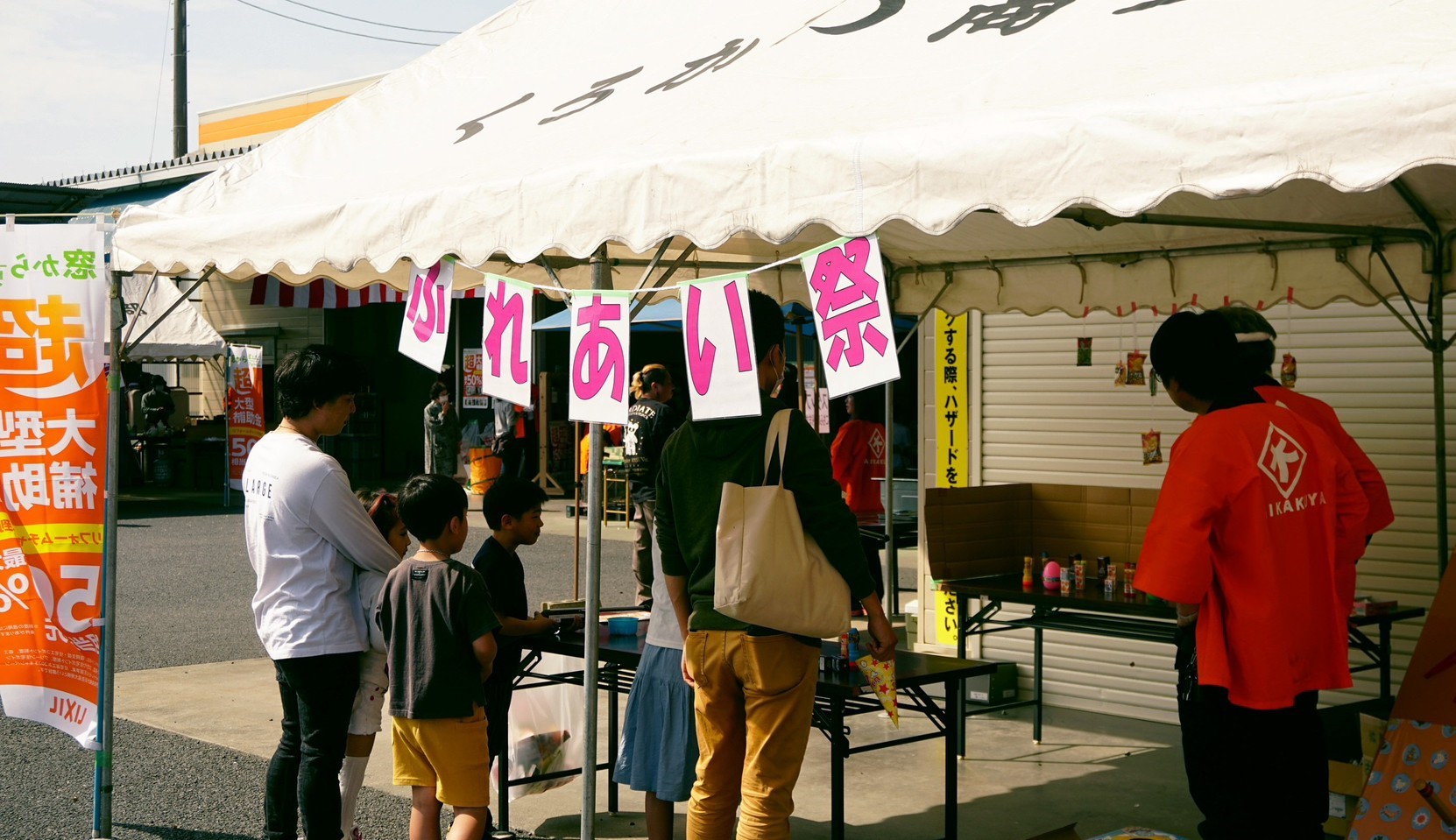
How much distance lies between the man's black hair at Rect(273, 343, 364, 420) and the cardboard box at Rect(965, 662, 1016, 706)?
4.24m

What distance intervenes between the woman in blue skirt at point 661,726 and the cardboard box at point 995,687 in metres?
3.31

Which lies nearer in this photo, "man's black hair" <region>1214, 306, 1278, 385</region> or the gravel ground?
"man's black hair" <region>1214, 306, 1278, 385</region>

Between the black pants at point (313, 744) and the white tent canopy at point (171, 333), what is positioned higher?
the white tent canopy at point (171, 333)

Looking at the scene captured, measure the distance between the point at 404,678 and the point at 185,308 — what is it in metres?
19.4

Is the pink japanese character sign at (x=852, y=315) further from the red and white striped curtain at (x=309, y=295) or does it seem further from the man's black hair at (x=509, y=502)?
the red and white striped curtain at (x=309, y=295)

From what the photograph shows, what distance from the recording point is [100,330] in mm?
5418

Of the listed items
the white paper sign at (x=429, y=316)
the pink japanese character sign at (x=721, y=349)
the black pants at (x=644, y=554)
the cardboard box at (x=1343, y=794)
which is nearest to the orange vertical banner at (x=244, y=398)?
the black pants at (x=644, y=554)

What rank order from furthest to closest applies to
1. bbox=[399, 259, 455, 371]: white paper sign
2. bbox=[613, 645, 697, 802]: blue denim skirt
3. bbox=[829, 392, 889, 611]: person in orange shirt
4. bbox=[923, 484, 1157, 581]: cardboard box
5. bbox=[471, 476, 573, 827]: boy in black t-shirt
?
1. bbox=[829, 392, 889, 611]: person in orange shirt
2. bbox=[923, 484, 1157, 581]: cardboard box
3. bbox=[471, 476, 573, 827]: boy in black t-shirt
4. bbox=[613, 645, 697, 802]: blue denim skirt
5. bbox=[399, 259, 455, 371]: white paper sign

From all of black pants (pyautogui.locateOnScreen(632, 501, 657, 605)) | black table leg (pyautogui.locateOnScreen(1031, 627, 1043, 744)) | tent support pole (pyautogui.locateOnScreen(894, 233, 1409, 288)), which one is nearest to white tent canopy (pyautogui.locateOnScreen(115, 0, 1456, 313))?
tent support pole (pyautogui.locateOnScreen(894, 233, 1409, 288))

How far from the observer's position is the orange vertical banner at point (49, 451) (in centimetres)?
539

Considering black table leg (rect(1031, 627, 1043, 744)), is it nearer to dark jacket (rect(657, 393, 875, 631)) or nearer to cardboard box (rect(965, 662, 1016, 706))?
cardboard box (rect(965, 662, 1016, 706))

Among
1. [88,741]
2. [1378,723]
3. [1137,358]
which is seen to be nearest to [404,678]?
[88,741]

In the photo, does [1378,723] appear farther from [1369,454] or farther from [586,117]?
[586,117]

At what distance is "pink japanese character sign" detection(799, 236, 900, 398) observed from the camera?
3559mm
